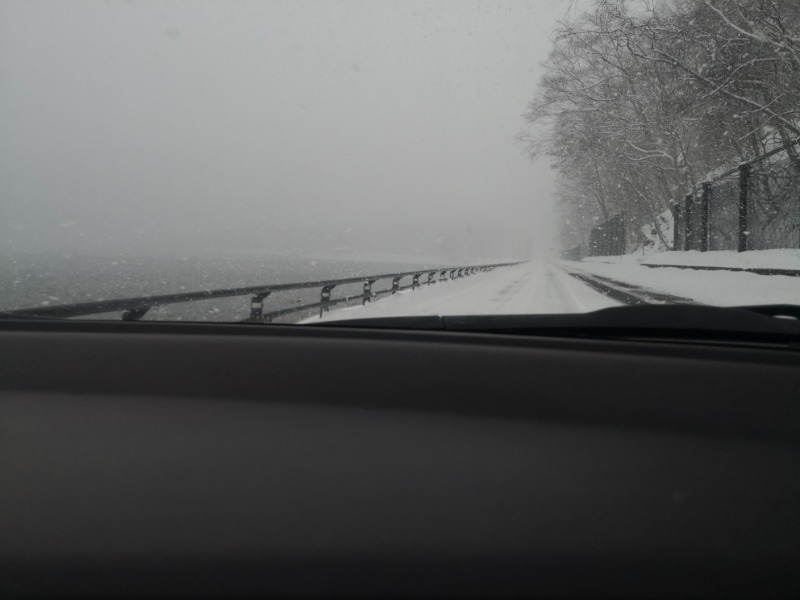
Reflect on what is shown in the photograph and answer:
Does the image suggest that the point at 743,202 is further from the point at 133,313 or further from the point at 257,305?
the point at 133,313

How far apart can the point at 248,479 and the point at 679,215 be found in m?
6.39

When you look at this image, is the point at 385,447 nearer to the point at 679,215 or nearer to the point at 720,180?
the point at 720,180

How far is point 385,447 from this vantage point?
2.01m

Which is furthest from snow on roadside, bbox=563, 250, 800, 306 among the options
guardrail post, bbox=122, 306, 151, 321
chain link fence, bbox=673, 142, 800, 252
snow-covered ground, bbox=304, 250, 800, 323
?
guardrail post, bbox=122, 306, 151, 321

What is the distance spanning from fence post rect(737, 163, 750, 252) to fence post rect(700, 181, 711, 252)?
59 centimetres

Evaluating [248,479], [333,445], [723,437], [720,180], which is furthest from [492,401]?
[720,180]

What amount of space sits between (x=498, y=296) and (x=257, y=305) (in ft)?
12.3

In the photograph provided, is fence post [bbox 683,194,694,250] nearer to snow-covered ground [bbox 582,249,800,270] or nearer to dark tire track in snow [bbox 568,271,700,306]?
snow-covered ground [bbox 582,249,800,270]

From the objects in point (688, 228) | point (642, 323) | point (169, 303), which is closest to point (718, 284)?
point (688, 228)

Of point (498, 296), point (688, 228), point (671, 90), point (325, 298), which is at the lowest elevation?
point (498, 296)

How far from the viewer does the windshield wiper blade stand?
2.69 meters

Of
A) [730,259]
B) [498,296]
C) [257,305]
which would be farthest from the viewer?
[498,296]

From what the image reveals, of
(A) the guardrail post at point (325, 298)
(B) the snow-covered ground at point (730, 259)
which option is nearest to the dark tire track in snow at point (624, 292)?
(B) the snow-covered ground at point (730, 259)

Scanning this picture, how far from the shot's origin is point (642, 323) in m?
2.80
